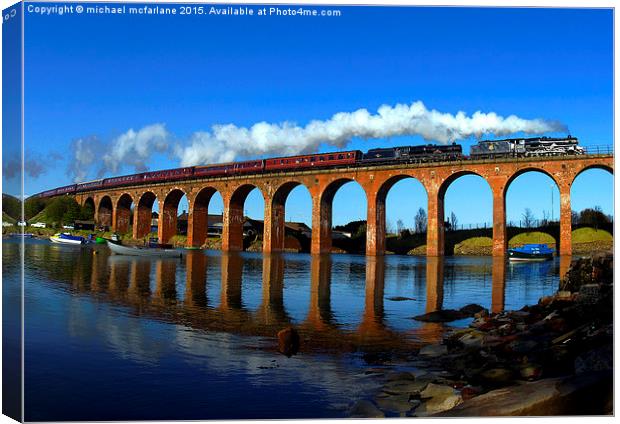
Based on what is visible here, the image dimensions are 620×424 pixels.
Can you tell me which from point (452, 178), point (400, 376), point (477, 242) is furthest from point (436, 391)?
point (477, 242)

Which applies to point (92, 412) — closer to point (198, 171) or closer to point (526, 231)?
point (526, 231)

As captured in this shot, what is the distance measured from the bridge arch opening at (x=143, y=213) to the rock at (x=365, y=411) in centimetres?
5769

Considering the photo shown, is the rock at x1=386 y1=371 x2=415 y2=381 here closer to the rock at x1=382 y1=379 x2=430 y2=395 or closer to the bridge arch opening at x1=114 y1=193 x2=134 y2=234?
the rock at x1=382 y1=379 x2=430 y2=395

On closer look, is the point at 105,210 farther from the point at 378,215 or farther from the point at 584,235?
the point at 584,235

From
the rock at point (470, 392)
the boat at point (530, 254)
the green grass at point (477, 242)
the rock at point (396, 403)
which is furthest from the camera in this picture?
the green grass at point (477, 242)

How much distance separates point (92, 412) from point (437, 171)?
3944 centimetres

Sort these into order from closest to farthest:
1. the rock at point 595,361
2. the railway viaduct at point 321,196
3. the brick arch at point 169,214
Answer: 1. the rock at point 595,361
2. the railway viaduct at point 321,196
3. the brick arch at point 169,214

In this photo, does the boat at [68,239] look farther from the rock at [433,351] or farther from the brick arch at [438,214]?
the rock at [433,351]

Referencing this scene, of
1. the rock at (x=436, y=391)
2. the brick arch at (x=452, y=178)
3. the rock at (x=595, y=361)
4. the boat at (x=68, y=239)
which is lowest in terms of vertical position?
the rock at (x=436, y=391)

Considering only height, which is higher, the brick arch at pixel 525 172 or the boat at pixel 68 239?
the brick arch at pixel 525 172

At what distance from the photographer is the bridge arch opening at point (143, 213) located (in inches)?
2470

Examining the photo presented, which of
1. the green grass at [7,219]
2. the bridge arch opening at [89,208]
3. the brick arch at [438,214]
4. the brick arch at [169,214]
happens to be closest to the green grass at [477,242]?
the brick arch at [438,214]

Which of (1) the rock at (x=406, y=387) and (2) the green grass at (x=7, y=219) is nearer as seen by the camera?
(2) the green grass at (x=7, y=219)

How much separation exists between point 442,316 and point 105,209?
5779 centimetres
